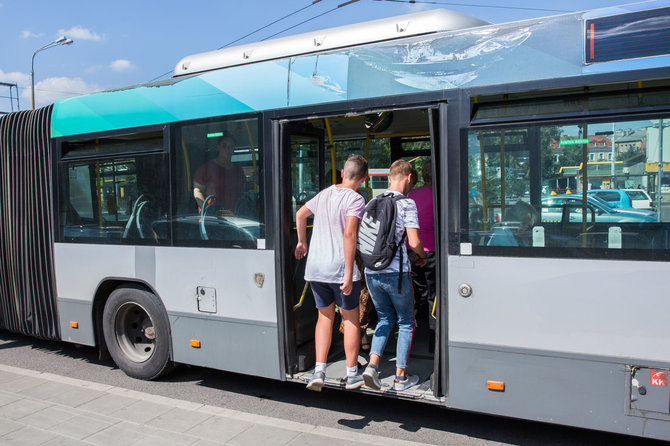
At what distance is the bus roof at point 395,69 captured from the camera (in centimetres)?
335

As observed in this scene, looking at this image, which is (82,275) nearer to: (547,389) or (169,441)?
(169,441)

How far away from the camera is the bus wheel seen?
529 cm

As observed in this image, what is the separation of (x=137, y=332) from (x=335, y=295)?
2.66 meters

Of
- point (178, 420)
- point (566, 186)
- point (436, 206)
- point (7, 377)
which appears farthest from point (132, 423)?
point (566, 186)

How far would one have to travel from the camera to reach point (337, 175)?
5930 millimetres

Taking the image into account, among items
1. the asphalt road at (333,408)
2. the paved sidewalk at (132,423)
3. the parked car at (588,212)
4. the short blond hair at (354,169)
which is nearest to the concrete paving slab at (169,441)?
the paved sidewalk at (132,423)

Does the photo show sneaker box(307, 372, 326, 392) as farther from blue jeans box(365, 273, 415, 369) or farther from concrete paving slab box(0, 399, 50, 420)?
concrete paving slab box(0, 399, 50, 420)

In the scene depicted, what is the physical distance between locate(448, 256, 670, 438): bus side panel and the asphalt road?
0.53 meters

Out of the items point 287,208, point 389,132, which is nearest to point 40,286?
point 287,208

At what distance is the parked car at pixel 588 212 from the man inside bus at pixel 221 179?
8.56 ft

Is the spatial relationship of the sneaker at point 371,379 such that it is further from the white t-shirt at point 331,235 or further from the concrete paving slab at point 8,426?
the concrete paving slab at point 8,426

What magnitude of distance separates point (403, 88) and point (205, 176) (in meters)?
2.11

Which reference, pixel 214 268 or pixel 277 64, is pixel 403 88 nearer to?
pixel 277 64

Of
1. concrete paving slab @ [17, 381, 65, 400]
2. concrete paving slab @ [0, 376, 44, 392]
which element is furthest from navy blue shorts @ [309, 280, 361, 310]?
concrete paving slab @ [0, 376, 44, 392]
